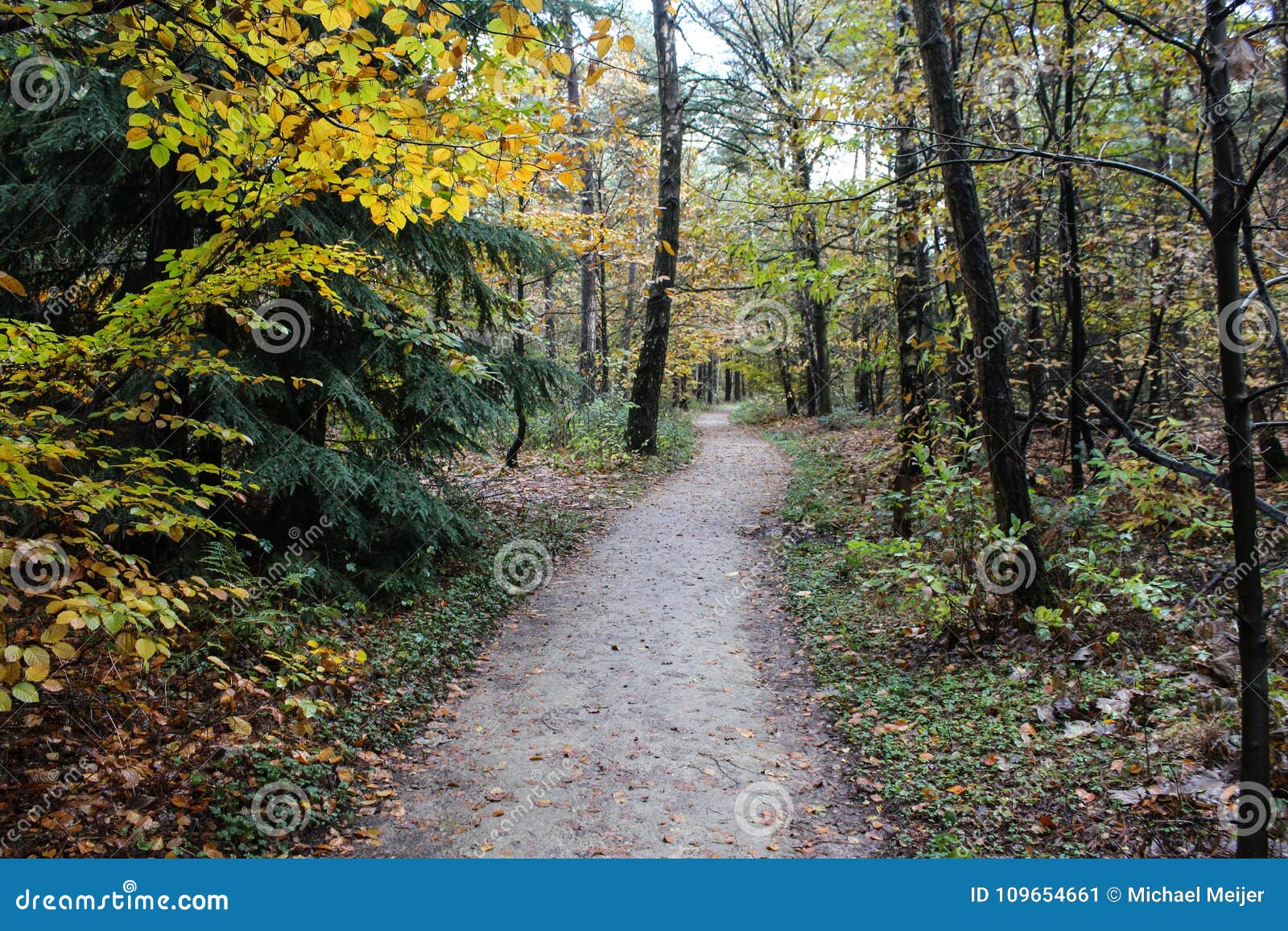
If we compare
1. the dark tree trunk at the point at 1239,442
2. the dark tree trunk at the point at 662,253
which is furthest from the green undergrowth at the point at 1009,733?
the dark tree trunk at the point at 662,253

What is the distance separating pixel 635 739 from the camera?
5.07 m

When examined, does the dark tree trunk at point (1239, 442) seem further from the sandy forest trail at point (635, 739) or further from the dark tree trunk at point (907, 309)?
the dark tree trunk at point (907, 309)

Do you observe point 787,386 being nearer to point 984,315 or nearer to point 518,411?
point 518,411

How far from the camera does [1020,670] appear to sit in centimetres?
520

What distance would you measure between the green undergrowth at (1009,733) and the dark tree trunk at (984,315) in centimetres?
69

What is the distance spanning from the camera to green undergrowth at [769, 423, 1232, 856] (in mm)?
3680

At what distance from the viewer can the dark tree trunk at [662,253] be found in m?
14.4

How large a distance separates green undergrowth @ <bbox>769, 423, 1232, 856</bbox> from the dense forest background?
3 centimetres

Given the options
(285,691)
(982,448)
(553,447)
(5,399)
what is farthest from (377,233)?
(553,447)

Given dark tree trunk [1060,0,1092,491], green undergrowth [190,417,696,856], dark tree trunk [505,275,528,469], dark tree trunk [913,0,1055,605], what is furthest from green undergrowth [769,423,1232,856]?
dark tree trunk [505,275,528,469]

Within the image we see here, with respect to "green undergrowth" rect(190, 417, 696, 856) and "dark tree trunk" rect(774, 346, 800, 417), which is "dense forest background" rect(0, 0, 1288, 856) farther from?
"dark tree trunk" rect(774, 346, 800, 417)

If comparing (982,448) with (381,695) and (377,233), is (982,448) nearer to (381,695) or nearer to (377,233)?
(381,695)

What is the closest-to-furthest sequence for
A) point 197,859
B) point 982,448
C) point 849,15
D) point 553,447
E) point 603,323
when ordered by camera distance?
1. point 197,859
2. point 982,448
3. point 849,15
4. point 553,447
5. point 603,323

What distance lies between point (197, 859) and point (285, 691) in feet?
4.77
